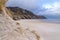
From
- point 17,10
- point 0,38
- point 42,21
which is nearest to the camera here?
point 0,38

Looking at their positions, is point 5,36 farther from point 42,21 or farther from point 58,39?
point 42,21

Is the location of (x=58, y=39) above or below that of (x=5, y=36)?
below

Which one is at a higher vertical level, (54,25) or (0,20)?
(0,20)

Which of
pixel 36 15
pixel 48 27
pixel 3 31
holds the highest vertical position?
pixel 3 31

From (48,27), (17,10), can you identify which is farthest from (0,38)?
(48,27)

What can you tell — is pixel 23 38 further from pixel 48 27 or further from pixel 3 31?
pixel 48 27

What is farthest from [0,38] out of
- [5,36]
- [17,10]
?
[17,10]

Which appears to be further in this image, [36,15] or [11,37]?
[36,15]

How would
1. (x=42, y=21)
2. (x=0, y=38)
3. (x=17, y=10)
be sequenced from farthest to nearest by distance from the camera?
(x=42, y=21) → (x=17, y=10) → (x=0, y=38)

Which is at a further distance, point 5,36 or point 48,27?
point 48,27
